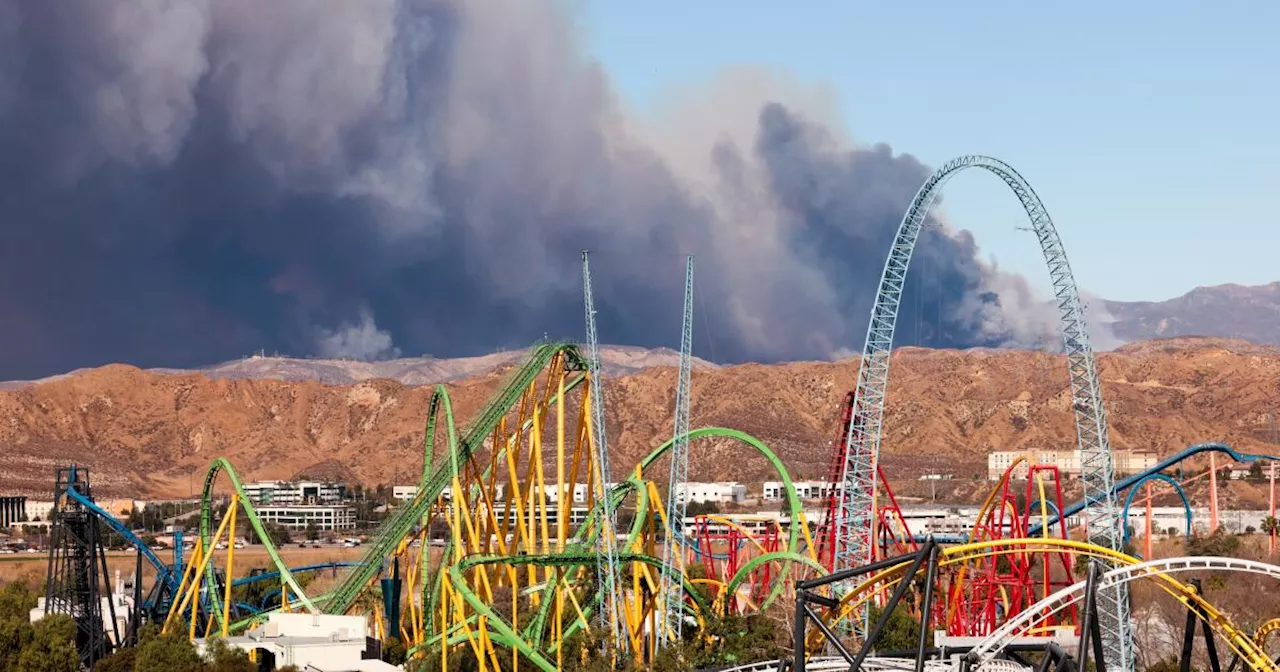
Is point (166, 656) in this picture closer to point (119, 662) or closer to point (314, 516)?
point (119, 662)

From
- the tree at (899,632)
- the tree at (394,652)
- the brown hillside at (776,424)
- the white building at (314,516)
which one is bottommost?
the tree at (394,652)

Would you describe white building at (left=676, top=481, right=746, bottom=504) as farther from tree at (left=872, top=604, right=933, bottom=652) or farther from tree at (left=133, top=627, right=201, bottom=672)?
tree at (left=133, top=627, right=201, bottom=672)

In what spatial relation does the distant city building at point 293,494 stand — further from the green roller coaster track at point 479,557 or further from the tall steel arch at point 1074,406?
the tall steel arch at point 1074,406

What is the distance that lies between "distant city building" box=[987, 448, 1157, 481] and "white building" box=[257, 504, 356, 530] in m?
53.6

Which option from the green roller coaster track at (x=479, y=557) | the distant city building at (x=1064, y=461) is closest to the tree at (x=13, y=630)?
the green roller coaster track at (x=479, y=557)

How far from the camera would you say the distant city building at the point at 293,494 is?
493 feet

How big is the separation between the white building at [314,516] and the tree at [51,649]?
86799 millimetres

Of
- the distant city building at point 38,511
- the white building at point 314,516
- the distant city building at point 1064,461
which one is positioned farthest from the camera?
the distant city building at point 38,511

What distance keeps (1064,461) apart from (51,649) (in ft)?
371

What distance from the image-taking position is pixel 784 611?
5372 cm

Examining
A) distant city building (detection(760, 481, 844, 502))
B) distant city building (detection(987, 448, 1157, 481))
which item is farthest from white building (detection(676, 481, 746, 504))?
distant city building (detection(987, 448, 1157, 481))

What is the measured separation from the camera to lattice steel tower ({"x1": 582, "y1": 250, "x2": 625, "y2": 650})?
43.8 m

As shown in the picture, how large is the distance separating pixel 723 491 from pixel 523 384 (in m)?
92.1

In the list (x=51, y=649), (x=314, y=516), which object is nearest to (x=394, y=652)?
(x=51, y=649)
